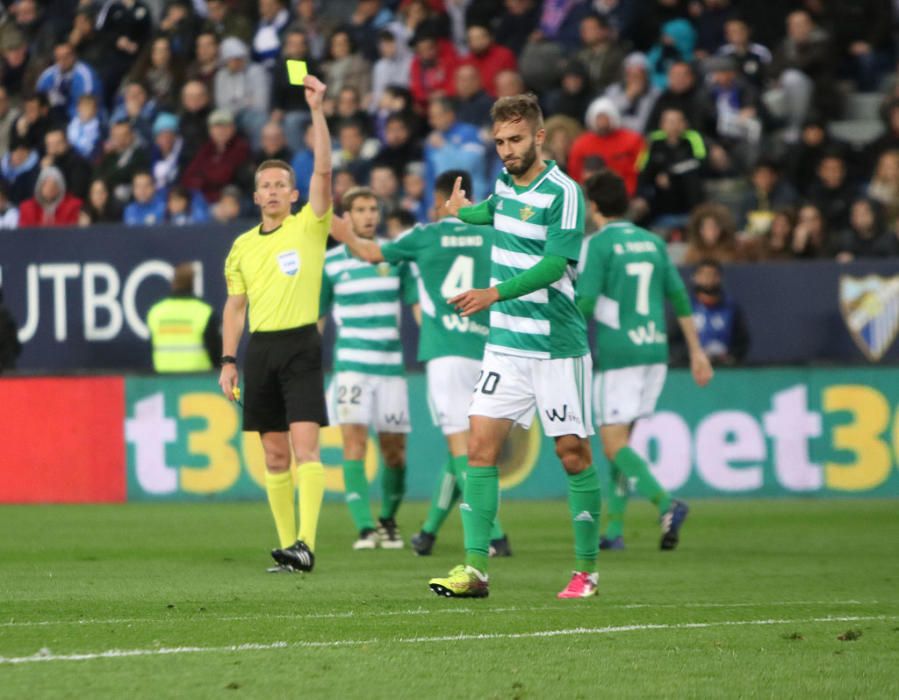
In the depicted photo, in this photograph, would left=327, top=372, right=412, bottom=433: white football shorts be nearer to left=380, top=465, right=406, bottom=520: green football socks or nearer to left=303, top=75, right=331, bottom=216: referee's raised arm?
left=380, top=465, right=406, bottom=520: green football socks

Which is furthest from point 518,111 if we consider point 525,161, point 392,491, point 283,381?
point 392,491

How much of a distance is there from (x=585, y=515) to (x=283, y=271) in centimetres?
235

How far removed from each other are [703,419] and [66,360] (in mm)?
5903

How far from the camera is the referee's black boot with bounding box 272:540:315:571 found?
10.1 meters

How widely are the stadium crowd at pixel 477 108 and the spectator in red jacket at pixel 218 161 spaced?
23 millimetres

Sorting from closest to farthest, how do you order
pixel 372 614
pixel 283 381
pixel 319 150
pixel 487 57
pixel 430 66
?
pixel 372 614 < pixel 319 150 < pixel 283 381 < pixel 487 57 < pixel 430 66

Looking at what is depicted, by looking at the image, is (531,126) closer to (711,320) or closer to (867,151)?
(711,320)

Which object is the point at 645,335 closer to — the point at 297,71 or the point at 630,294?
the point at 630,294

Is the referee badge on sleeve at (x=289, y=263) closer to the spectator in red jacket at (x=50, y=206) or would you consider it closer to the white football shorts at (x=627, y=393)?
the white football shorts at (x=627, y=393)

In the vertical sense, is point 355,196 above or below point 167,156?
below

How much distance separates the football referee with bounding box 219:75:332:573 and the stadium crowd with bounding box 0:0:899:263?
6030 mm

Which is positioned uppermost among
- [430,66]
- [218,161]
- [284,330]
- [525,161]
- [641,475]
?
[430,66]

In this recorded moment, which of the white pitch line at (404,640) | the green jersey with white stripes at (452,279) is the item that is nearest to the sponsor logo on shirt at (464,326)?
the green jersey with white stripes at (452,279)

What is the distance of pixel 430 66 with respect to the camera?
2033 centimetres
